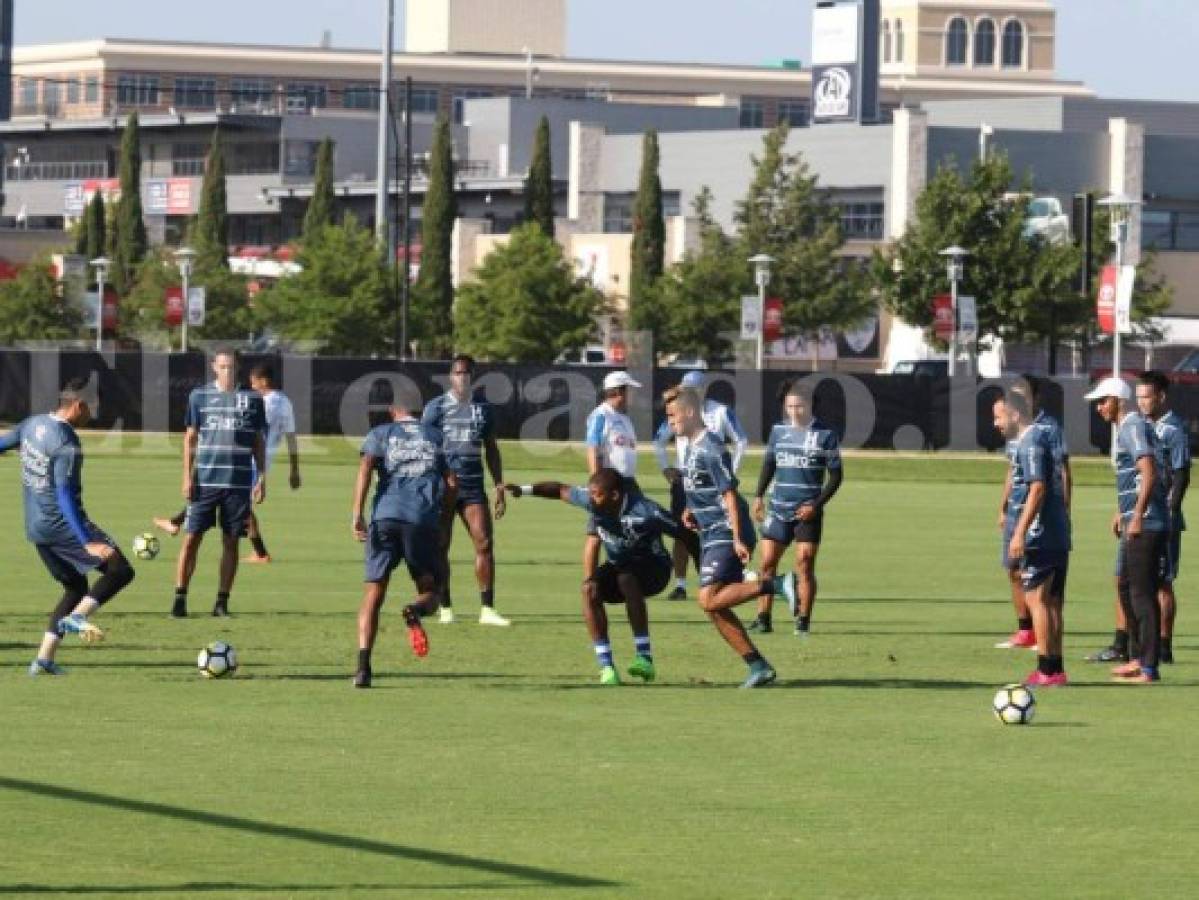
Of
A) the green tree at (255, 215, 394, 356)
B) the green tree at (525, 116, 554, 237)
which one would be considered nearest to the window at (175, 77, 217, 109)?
the green tree at (525, 116, 554, 237)

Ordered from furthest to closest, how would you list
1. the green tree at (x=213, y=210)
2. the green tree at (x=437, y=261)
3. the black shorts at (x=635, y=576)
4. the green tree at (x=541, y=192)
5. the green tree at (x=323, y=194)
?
the green tree at (x=213, y=210) < the green tree at (x=323, y=194) < the green tree at (x=541, y=192) < the green tree at (x=437, y=261) < the black shorts at (x=635, y=576)

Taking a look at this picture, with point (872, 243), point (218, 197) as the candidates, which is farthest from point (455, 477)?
point (218, 197)

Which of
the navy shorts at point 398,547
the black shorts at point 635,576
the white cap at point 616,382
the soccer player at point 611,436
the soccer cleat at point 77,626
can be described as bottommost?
the soccer cleat at point 77,626

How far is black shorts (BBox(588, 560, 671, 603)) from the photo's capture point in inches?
684

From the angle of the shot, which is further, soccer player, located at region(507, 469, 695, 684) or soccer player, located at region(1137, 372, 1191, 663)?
soccer player, located at region(1137, 372, 1191, 663)

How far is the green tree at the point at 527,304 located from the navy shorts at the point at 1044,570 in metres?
68.1

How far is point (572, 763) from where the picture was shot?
547 inches

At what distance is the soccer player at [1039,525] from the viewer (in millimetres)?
17250

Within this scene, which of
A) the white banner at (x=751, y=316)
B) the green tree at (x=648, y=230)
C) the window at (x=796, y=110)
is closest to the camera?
the white banner at (x=751, y=316)

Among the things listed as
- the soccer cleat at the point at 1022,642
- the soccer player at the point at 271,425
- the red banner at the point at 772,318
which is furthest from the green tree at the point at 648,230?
the soccer cleat at the point at 1022,642

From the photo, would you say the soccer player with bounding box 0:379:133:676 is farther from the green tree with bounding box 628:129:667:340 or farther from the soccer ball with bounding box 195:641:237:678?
the green tree with bounding box 628:129:667:340

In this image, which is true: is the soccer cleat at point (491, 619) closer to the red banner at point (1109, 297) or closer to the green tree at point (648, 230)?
the red banner at point (1109, 297)

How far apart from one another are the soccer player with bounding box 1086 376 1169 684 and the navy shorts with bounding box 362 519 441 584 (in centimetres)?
440

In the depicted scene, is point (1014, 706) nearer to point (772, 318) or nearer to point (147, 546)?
point (147, 546)
